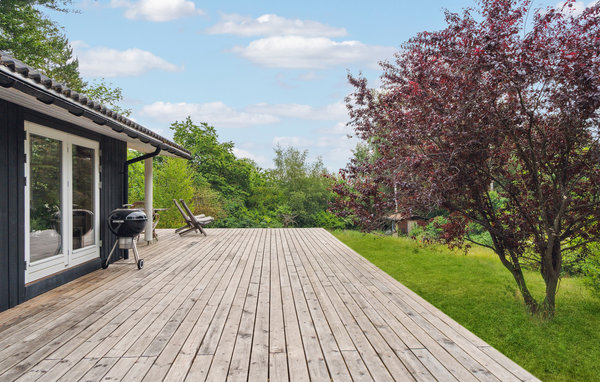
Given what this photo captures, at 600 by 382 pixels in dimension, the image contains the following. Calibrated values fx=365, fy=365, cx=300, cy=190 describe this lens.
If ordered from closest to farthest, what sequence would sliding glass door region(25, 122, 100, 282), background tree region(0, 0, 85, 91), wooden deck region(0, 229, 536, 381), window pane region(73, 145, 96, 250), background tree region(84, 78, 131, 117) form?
wooden deck region(0, 229, 536, 381) → sliding glass door region(25, 122, 100, 282) → window pane region(73, 145, 96, 250) → background tree region(0, 0, 85, 91) → background tree region(84, 78, 131, 117)

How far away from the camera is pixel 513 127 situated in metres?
4.00

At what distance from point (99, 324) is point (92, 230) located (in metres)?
2.42

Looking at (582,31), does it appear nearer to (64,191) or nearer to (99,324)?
(99,324)

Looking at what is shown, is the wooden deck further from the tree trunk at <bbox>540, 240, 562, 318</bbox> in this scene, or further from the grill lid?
the tree trunk at <bbox>540, 240, 562, 318</bbox>

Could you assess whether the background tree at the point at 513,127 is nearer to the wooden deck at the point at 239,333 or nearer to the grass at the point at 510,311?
the grass at the point at 510,311

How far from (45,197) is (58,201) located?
0.25 meters

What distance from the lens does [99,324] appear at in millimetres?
2762

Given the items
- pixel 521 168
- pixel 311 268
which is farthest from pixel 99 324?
pixel 521 168

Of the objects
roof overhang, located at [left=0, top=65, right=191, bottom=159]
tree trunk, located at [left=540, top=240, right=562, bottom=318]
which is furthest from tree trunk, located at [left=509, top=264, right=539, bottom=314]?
roof overhang, located at [left=0, top=65, right=191, bottom=159]

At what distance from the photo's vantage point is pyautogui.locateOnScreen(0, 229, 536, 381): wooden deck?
6.65 feet

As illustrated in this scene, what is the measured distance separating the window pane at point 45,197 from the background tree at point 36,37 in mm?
14029

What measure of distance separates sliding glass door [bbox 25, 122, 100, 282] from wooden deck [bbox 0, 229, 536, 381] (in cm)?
36

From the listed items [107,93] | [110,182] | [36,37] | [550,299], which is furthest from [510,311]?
[107,93]

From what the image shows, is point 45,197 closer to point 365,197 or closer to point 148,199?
point 148,199
